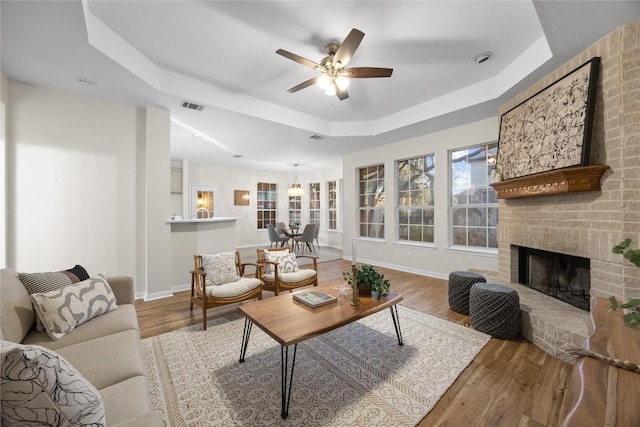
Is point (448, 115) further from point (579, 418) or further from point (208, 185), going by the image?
point (208, 185)

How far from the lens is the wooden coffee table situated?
1628mm

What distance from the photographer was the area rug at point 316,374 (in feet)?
5.19

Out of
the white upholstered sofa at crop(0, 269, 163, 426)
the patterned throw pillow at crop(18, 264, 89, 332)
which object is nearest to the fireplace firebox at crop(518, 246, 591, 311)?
the white upholstered sofa at crop(0, 269, 163, 426)

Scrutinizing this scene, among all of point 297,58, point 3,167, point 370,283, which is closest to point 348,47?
point 297,58

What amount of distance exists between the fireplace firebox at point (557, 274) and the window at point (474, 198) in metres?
0.92

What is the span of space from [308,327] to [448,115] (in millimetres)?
3656

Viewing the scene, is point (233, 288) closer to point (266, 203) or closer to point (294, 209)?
point (266, 203)

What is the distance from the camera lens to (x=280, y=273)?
3.32 meters

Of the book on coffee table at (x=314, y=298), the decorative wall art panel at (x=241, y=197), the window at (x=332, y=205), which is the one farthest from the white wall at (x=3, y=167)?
the window at (x=332, y=205)

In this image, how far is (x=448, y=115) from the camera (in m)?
3.82

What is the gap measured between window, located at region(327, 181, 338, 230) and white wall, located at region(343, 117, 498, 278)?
6.27 ft

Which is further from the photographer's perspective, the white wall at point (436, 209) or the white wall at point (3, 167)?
the white wall at point (436, 209)

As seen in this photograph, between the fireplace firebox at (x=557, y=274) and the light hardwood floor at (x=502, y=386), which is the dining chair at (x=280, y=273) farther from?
the fireplace firebox at (x=557, y=274)

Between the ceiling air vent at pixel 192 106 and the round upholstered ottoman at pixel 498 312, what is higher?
the ceiling air vent at pixel 192 106
